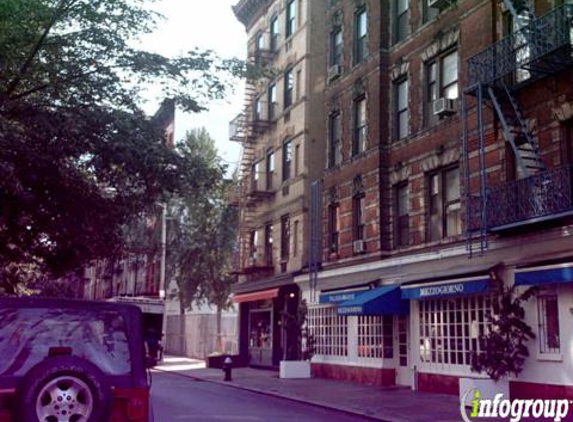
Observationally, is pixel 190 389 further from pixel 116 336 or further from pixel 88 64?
pixel 116 336

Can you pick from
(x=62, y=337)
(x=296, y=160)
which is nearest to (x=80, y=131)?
(x=62, y=337)

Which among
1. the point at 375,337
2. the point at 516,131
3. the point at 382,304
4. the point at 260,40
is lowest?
the point at 375,337

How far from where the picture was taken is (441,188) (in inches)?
840

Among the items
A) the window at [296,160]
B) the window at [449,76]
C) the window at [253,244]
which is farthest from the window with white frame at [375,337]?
the window at [253,244]

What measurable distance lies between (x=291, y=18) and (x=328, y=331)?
1420 cm

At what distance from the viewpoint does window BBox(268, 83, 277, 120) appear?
1350 inches

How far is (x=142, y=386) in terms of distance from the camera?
7.04m

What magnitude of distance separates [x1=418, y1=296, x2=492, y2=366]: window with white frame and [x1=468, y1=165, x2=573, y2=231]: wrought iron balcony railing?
7.20 ft

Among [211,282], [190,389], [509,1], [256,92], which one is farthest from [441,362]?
[211,282]

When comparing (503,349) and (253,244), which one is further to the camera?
(253,244)

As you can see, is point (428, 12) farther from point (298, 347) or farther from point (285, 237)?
point (298, 347)

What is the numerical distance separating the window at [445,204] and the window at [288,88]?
459 inches

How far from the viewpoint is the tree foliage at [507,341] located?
16.8 meters

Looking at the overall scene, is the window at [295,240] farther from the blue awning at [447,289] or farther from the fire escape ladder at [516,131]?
the fire escape ladder at [516,131]
